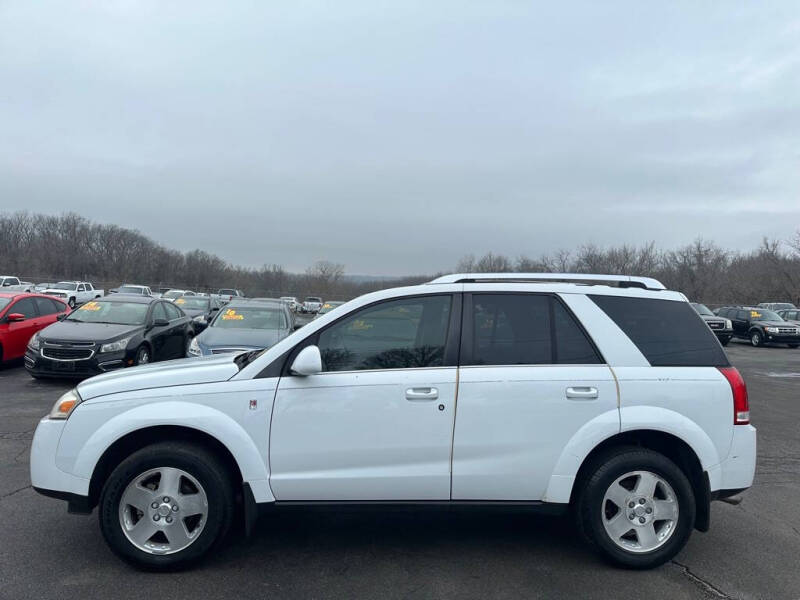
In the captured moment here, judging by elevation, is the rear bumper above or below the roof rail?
below

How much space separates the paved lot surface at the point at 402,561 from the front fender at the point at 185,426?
1.34ft

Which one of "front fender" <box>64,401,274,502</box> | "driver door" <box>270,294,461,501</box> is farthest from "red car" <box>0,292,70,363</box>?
"driver door" <box>270,294,461,501</box>

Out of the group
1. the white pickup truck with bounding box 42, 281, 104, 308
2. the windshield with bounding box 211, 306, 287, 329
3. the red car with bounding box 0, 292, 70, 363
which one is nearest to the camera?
the windshield with bounding box 211, 306, 287, 329

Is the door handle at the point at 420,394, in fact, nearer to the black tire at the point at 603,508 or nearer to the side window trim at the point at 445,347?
the side window trim at the point at 445,347

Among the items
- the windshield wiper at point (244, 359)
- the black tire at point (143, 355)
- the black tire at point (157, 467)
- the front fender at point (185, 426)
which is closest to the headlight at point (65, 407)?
the front fender at point (185, 426)

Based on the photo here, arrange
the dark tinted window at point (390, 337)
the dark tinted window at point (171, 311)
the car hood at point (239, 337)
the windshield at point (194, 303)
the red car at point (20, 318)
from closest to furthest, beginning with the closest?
the dark tinted window at point (390, 337), the car hood at point (239, 337), the red car at point (20, 318), the dark tinted window at point (171, 311), the windshield at point (194, 303)

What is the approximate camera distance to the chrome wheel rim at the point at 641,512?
12.5ft

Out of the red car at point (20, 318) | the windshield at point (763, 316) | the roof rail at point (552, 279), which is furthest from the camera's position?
the windshield at point (763, 316)

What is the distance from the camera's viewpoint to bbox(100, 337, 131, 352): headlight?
32.2 feet

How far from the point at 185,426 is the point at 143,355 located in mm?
7768

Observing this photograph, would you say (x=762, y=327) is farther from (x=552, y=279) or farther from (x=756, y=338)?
(x=552, y=279)

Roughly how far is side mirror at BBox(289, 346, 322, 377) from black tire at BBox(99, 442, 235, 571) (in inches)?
31.8

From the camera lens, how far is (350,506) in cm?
370

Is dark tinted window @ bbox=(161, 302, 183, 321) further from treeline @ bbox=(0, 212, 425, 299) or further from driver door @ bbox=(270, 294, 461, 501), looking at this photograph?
treeline @ bbox=(0, 212, 425, 299)
